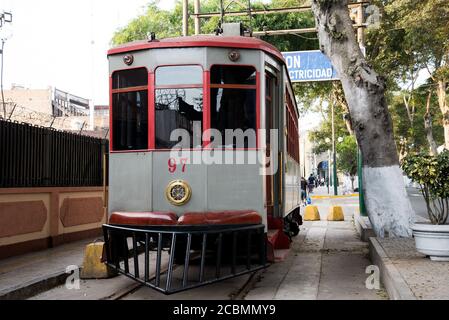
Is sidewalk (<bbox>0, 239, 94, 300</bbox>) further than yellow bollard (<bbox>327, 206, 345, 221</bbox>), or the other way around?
yellow bollard (<bbox>327, 206, 345, 221</bbox>)

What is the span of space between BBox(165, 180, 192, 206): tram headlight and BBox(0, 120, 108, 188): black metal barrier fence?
276 centimetres

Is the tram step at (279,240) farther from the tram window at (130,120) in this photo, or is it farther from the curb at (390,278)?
the tram window at (130,120)

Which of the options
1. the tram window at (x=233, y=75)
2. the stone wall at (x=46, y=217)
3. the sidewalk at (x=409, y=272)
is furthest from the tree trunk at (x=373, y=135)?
the stone wall at (x=46, y=217)

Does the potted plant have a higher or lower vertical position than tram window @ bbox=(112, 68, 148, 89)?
Answer: lower

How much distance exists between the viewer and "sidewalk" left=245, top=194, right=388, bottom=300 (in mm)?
6582

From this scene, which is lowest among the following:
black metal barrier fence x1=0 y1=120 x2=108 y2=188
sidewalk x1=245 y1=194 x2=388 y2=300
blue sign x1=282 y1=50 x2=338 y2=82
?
sidewalk x1=245 y1=194 x2=388 y2=300

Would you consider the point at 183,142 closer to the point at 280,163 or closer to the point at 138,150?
the point at 138,150

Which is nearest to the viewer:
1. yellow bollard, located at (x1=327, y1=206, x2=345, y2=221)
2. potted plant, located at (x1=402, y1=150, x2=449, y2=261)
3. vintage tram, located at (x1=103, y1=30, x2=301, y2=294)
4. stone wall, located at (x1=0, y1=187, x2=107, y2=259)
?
vintage tram, located at (x1=103, y1=30, x2=301, y2=294)

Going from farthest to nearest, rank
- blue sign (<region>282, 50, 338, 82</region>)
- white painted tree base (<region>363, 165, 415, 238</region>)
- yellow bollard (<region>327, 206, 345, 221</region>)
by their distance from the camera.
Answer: yellow bollard (<region>327, 206, 345, 221</region>)
blue sign (<region>282, 50, 338, 82</region>)
white painted tree base (<region>363, 165, 415, 238</region>)

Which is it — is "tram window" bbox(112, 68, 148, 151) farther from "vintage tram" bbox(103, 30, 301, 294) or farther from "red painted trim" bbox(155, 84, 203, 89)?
"red painted trim" bbox(155, 84, 203, 89)

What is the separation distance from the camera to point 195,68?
659 cm

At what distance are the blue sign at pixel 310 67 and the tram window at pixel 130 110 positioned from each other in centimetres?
846

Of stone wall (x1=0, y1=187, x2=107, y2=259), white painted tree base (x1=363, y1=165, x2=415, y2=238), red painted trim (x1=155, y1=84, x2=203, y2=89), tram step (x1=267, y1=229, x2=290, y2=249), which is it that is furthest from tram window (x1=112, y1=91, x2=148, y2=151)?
white painted tree base (x1=363, y1=165, x2=415, y2=238)
